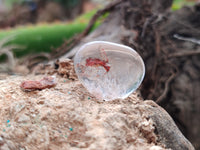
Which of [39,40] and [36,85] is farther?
[39,40]

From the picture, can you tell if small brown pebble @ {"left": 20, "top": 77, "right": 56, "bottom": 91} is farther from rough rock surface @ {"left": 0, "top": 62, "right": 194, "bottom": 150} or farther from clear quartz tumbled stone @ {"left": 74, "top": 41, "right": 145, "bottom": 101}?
clear quartz tumbled stone @ {"left": 74, "top": 41, "right": 145, "bottom": 101}

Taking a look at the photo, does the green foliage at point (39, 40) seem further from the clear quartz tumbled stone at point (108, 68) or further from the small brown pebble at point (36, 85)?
the clear quartz tumbled stone at point (108, 68)

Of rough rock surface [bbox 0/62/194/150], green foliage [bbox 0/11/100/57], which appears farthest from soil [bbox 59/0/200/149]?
rough rock surface [bbox 0/62/194/150]

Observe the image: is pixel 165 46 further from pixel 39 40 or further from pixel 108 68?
pixel 39 40

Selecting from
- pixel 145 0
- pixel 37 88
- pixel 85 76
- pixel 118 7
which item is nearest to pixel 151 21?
pixel 145 0

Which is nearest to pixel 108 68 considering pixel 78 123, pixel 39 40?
pixel 78 123

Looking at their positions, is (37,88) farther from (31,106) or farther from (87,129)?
(87,129)
